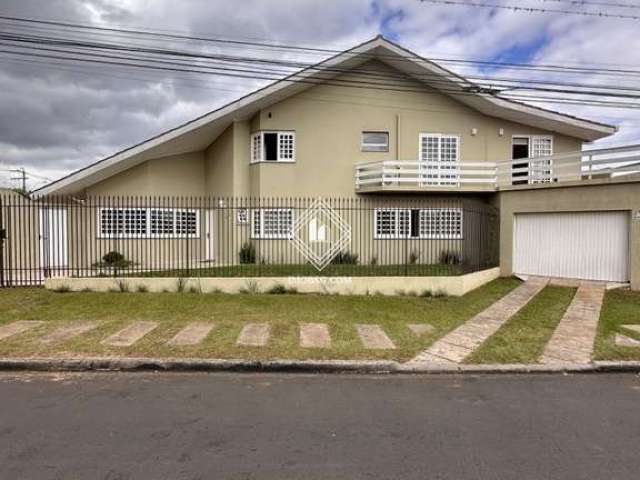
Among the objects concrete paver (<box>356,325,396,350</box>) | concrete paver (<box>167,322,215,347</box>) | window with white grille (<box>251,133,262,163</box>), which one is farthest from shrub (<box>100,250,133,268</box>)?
concrete paver (<box>356,325,396,350</box>)

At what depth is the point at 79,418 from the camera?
4688 millimetres

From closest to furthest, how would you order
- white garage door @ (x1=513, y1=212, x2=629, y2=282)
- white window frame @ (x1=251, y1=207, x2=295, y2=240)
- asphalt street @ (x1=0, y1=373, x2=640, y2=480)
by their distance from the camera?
asphalt street @ (x1=0, y1=373, x2=640, y2=480), white garage door @ (x1=513, y1=212, x2=629, y2=282), white window frame @ (x1=251, y1=207, x2=295, y2=240)

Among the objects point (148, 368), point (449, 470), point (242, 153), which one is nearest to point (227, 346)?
point (148, 368)

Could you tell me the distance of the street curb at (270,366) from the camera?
644cm

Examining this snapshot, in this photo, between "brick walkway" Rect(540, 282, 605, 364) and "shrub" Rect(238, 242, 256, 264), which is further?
"shrub" Rect(238, 242, 256, 264)

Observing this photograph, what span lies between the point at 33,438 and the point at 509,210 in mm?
14448

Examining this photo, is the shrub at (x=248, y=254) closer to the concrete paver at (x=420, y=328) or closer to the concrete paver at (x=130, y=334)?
the concrete paver at (x=130, y=334)

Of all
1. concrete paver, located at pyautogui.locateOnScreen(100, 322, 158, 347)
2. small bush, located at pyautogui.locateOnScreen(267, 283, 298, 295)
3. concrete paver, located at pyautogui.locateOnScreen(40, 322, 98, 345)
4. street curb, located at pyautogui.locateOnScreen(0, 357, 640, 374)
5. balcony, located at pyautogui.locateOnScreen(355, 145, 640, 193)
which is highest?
balcony, located at pyautogui.locateOnScreen(355, 145, 640, 193)

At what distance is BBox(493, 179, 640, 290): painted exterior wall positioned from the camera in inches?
499

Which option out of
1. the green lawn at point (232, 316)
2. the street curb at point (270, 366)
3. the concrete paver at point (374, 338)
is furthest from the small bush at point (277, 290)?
the street curb at point (270, 366)

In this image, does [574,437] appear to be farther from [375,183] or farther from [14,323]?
[375,183]

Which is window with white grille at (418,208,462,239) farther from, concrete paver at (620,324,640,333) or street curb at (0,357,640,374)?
street curb at (0,357,640,374)

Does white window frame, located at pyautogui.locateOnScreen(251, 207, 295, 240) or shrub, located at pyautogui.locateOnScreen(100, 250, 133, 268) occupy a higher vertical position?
white window frame, located at pyautogui.locateOnScreen(251, 207, 295, 240)

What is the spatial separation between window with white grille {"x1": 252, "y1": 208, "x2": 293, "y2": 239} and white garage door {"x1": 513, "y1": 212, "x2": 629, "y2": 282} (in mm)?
7666
